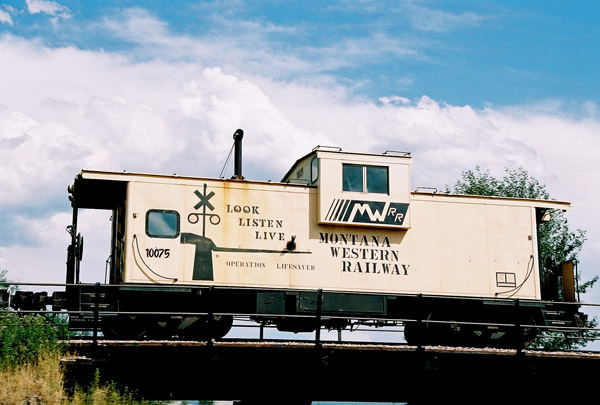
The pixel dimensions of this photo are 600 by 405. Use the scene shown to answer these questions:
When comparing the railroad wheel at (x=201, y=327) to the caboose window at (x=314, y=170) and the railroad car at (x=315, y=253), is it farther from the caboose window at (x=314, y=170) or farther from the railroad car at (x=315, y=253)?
the caboose window at (x=314, y=170)

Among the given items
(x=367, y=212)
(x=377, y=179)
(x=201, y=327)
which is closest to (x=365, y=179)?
(x=377, y=179)

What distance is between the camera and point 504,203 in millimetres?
22469

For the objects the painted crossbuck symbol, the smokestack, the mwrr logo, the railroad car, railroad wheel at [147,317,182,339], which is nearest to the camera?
railroad wheel at [147,317,182,339]

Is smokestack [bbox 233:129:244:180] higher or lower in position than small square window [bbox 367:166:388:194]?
higher

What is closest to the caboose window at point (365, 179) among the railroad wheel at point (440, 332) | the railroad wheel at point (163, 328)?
the railroad wheel at point (440, 332)

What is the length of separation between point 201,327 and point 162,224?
9.13 ft

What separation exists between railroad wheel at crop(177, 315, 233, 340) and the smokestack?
4.08 metres

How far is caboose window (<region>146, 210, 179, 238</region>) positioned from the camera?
1994 cm

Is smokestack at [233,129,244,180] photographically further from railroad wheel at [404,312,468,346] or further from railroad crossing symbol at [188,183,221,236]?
railroad wheel at [404,312,468,346]

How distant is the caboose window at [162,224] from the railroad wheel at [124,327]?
2146 millimetres

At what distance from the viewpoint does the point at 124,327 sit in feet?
63.8

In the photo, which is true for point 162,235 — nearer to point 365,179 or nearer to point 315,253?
point 315,253

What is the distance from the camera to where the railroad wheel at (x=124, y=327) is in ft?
63.1

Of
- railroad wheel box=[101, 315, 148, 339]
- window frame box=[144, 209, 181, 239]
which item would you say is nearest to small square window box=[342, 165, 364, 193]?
window frame box=[144, 209, 181, 239]
